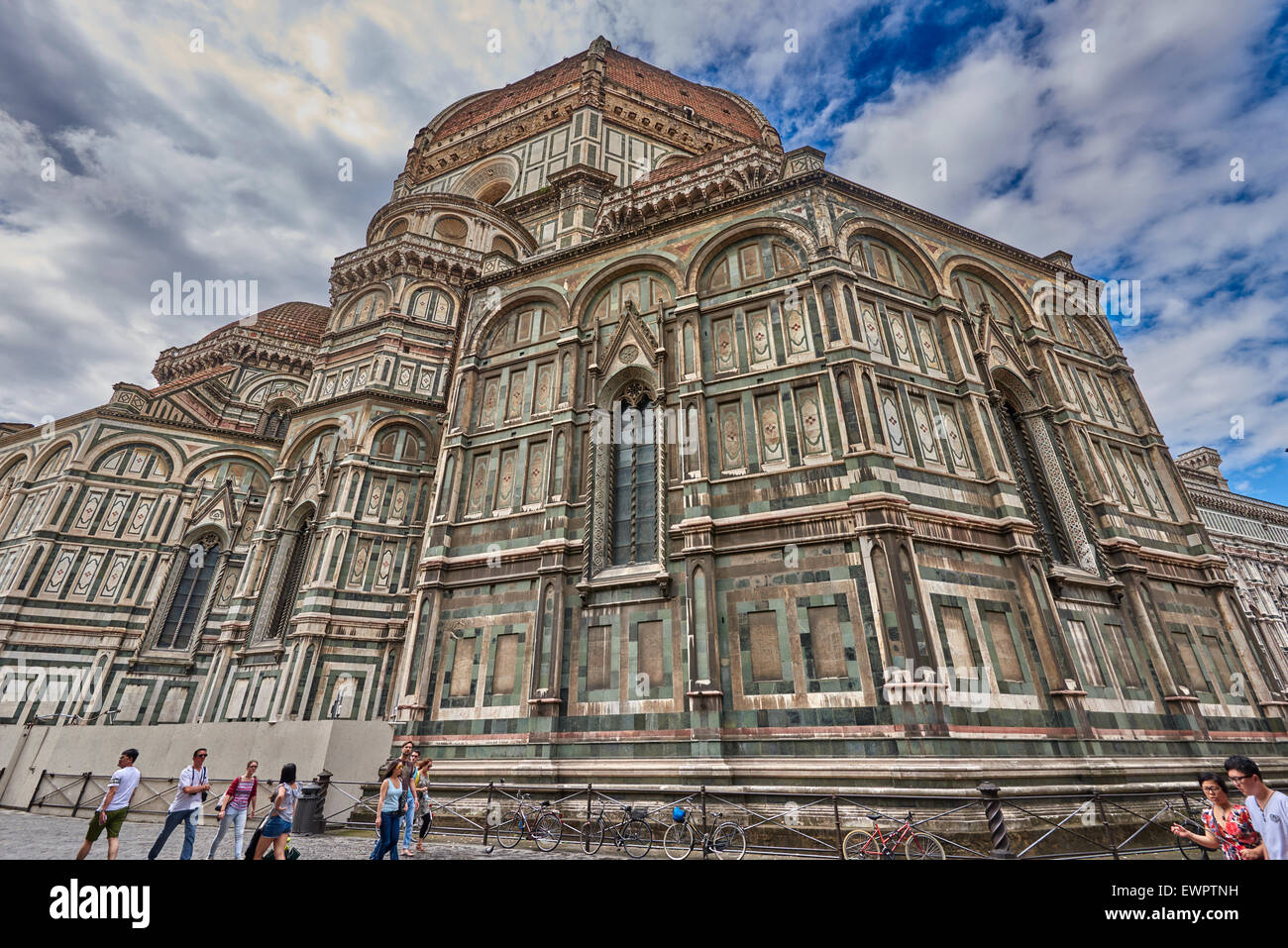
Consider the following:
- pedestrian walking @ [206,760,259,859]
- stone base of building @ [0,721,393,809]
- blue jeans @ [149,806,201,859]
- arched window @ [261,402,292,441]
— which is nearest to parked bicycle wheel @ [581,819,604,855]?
pedestrian walking @ [206,760,259,859]

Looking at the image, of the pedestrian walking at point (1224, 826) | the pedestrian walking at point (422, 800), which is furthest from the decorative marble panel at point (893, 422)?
the pedestrian walking at point (422, 800)

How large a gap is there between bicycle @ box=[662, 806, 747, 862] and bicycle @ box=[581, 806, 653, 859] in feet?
1.51

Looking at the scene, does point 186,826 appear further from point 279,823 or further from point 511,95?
point 511,95

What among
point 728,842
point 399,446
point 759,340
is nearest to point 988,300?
point 759,340

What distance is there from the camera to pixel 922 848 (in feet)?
30.2

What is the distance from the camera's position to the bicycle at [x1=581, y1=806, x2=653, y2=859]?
10.7 metres

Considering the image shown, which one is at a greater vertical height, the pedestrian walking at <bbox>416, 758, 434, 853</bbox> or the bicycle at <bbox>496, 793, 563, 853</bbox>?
the pedestrian walking at <bbox>416, 758, 434, 853</bbox>

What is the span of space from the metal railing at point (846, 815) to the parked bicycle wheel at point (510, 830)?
20 centimetres

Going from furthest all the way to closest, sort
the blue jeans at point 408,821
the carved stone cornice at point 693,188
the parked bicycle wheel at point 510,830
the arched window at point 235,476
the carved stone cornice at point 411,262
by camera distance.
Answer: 1. the arched window at point 235,476
2. the carved stone cornice at point 411,262
3. the carved stone cornice at point 693,188
4. the parked bicycle wheel at point 510,830
5. the blue jeans at point 408,821

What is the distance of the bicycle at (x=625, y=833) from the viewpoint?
10.7 metres

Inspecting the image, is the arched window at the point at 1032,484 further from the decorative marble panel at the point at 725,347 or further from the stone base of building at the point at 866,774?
the decorative marble panel at the point at 725,347

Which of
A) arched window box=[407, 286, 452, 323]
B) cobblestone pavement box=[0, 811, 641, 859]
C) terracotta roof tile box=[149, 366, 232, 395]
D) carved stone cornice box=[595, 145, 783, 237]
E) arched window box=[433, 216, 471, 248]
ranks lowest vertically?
cobblestone pavement box=[0, 811, 641, 859]

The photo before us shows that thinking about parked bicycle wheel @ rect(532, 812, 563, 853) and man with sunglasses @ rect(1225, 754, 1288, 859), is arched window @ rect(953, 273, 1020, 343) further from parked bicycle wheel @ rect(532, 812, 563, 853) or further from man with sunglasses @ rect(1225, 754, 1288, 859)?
parked bicycle wheel @ rect(532, 812, 563, 853)
